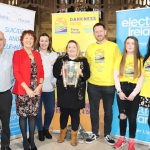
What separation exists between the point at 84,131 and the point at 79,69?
1019 mm

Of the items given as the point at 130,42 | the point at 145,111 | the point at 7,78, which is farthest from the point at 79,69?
the point at 145,111

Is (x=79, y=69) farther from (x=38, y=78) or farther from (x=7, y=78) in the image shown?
(x=7, y=78)

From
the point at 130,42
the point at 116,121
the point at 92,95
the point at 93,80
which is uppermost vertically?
the point at 130,42

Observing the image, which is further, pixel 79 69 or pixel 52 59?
pixel 52 59

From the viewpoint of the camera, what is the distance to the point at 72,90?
2.81 metres

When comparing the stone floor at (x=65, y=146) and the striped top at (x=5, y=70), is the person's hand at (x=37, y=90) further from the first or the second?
the stone floor at (x=65, y=146)

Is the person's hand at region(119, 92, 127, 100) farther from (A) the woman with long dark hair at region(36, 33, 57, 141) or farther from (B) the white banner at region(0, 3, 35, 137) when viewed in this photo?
(B) the white banner at region(0, 3, 35, 137)

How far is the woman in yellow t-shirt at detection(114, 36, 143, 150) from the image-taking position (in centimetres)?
264

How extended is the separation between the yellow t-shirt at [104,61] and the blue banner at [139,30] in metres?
0.32

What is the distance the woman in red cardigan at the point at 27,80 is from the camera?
250cm

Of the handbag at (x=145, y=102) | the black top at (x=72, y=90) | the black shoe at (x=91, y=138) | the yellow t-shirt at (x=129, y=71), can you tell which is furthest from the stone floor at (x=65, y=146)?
the yellow t-shirt at (x=129, y=71)

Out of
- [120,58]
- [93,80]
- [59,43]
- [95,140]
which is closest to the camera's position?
[120,58]

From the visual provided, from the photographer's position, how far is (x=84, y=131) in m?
3.28

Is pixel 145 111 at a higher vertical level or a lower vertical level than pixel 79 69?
lower
